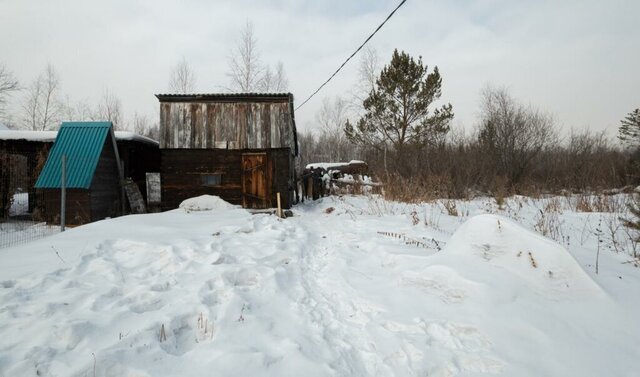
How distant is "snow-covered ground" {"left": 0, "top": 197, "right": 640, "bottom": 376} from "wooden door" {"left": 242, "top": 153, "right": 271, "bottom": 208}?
6708mm

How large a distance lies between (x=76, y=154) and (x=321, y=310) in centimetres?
1095

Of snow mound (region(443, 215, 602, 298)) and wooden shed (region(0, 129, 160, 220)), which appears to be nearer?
snow mound (region(443, 215, 602, 298))

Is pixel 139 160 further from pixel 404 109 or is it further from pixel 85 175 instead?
pixel 404 109

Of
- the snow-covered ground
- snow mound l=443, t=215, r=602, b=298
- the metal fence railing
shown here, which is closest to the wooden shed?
the metal fence railing

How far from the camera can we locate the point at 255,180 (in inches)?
465

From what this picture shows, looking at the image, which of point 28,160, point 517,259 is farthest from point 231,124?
point 517,259

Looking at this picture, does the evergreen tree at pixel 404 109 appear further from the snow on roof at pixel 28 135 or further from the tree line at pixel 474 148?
the snow on roof at pixel 28 135

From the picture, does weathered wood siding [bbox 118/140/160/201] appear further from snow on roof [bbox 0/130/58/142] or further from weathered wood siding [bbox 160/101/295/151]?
weathered wood siding [bbox 160/101/295/151]

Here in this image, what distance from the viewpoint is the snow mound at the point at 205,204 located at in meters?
11.0

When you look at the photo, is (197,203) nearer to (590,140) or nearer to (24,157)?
(24,157)

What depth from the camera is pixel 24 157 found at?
455 inches

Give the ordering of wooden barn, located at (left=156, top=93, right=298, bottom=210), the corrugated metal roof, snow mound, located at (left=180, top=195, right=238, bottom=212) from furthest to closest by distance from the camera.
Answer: wooden barn, located at (left=156, top=93, right=298, bottom=210)
snow mound, located at (left=180, top=195, right=238, bottom=212)
the corrugated metal roof

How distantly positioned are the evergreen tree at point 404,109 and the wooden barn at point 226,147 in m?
10.9

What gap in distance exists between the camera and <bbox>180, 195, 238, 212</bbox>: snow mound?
36.0ft
